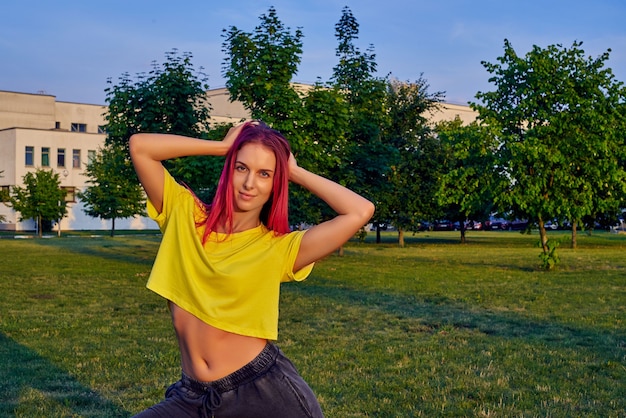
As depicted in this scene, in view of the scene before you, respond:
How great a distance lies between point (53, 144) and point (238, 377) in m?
84.3

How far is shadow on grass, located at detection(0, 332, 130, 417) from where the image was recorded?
277 inches

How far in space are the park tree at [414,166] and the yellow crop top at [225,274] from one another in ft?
124

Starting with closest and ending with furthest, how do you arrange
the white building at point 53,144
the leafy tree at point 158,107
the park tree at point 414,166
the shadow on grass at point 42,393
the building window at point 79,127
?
the shadow on grass at point 42,393, the leafy tree at point 158,107, the park tree at point 414,166, the white building at point 53,144, the building window at point 79,127

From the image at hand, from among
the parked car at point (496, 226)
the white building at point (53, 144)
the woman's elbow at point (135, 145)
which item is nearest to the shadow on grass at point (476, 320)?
the woman's elbow at point (135, 145)

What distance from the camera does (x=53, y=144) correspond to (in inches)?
3260

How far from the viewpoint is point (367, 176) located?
1195 inches

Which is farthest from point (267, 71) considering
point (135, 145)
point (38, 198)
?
point (38, 198)

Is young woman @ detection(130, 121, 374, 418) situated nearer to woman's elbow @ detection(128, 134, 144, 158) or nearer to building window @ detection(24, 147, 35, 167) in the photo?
woman's elbow @ detection(128, 134, 144, 158)

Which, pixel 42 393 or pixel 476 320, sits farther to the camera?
pixel 476 320

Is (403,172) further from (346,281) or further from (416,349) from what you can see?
(416,349)

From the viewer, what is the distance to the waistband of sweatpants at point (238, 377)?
317 cm

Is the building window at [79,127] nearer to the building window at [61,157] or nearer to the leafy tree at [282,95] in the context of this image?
the building window at [61,157]

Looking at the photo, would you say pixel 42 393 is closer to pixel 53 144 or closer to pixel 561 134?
pixel 561 134

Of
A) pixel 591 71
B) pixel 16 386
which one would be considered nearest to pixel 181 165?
pixel 591 71
